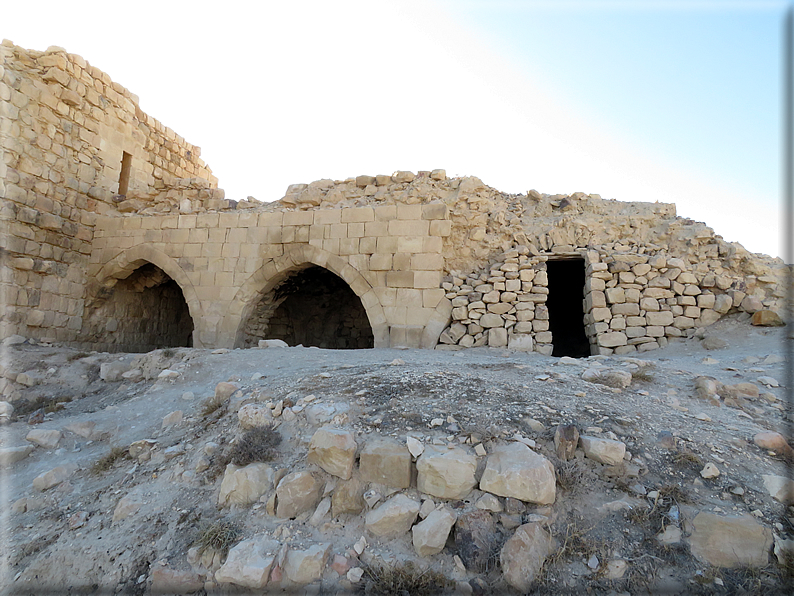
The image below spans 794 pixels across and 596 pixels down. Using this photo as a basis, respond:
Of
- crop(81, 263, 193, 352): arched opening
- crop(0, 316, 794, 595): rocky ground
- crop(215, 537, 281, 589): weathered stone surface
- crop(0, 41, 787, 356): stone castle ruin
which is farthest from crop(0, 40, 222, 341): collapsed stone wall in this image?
crop(215, 537, 281, 589): weathered stone surface

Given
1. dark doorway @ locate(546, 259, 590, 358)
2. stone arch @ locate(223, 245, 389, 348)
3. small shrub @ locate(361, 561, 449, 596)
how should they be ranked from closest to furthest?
1. small shrub @ locate(361, 561, 449, 596)
2. stone arch @ locate(223, 245, 389, 348)
3. dark doorway @ locate(546, 259, 590, 358)

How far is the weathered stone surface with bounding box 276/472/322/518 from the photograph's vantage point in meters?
2.46

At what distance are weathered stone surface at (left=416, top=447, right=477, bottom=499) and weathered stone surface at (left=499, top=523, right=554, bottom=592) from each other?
345 mm

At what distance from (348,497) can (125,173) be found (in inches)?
382

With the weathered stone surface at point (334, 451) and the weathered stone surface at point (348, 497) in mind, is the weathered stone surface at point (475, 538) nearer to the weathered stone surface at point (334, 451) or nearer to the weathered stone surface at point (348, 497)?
the weathered stone surface at point (348, 497)

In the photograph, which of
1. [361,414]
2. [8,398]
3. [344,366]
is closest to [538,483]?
[361,414]

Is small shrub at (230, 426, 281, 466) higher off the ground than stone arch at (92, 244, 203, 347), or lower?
lower

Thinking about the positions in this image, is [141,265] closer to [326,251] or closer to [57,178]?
[57,178]

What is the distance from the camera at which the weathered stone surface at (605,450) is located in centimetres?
250

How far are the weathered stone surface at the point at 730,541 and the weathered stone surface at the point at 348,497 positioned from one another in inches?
63.4

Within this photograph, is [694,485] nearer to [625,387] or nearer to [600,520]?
[600,520]

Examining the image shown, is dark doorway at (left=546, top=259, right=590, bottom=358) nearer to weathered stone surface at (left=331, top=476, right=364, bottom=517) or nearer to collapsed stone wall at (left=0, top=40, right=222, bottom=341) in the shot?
collapsed stone wall at (left=0, top=40, right=222, bottom=341)

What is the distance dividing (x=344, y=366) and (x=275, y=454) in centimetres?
179

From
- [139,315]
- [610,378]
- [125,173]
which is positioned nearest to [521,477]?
[610,378]
